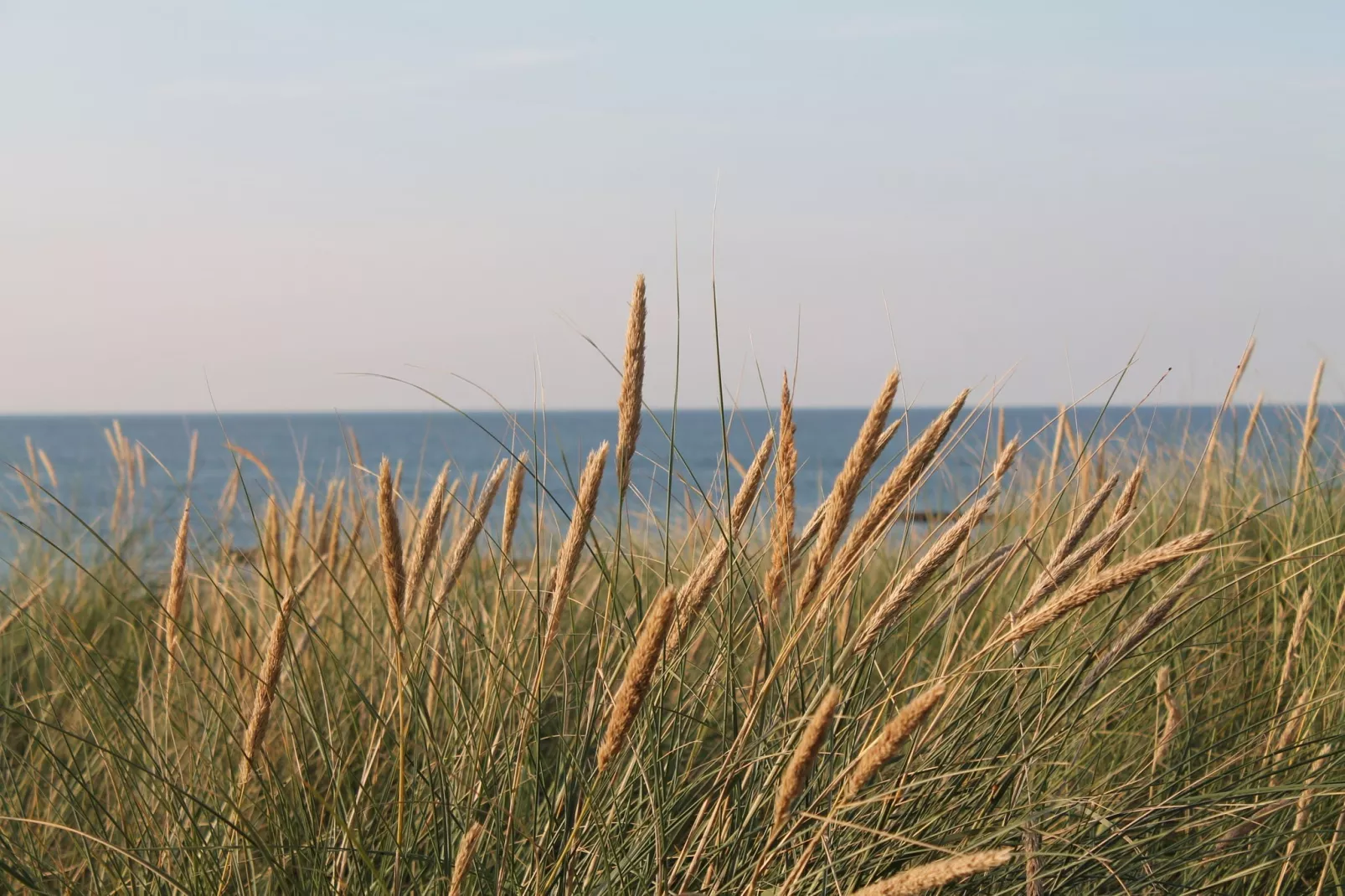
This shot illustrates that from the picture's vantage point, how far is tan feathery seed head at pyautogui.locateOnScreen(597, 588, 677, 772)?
3.82ft

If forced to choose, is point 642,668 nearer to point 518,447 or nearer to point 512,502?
point 512,502

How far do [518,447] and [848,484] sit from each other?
50.1 inches

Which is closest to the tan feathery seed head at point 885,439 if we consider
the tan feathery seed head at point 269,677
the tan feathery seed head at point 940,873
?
the tan feathery seed head at point 940,873

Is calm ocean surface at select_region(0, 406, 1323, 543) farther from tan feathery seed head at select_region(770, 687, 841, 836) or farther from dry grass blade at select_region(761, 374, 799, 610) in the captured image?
tan feathery seed head at select_region(770, 687, 841, 836)

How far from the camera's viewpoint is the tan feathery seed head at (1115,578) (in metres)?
1.21

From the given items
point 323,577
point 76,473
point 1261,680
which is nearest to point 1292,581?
point 1261,680

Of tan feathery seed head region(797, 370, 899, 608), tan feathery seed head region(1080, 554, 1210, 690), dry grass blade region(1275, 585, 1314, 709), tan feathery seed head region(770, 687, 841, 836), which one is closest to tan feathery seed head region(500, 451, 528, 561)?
tan feathery seed head region(797, 370, 899, 608)

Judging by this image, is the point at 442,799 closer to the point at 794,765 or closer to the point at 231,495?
the point at 794,765

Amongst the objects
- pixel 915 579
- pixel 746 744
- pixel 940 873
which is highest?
pixel 915 579

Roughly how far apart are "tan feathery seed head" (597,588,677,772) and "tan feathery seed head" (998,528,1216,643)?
15.9 inches

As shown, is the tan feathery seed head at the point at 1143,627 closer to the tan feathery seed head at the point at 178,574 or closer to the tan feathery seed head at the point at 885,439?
the tan feathery seed head at the point at 885,439

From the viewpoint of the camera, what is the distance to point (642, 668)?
121 cm

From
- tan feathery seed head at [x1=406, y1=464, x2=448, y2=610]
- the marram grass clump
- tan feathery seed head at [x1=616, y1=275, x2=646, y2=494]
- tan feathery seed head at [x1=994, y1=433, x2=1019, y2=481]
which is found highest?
tan feathery seed head at [x1=616, y1=275, x2=646, y2=494]

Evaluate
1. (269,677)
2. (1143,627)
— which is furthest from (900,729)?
(269,677)
